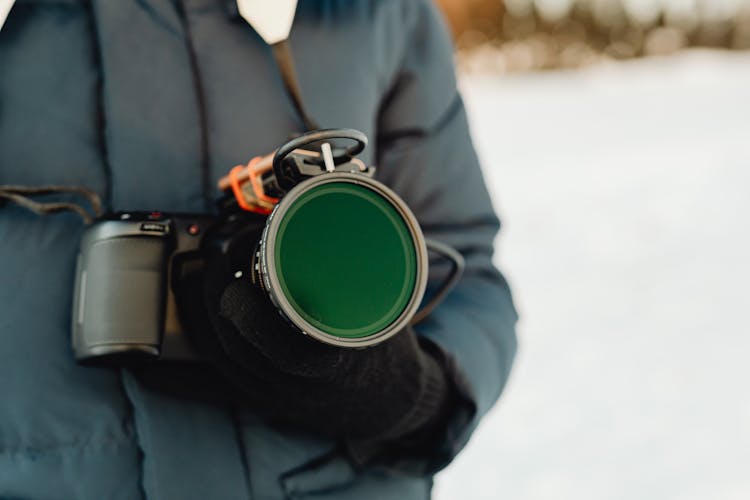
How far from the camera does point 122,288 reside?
23.9 inches

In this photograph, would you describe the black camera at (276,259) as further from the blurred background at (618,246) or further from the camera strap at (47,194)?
the blurred background at (618,246)

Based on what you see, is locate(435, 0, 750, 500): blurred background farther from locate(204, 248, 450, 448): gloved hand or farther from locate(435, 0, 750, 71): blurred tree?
locate(204, 248, 450, 448): gloved hand

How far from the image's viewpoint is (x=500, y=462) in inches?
62.6

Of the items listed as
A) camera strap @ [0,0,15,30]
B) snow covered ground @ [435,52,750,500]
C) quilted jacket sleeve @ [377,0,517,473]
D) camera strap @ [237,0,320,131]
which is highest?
camera strap @ [0,0,15,30]

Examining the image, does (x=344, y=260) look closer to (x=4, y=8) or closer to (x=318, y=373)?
(x=318, y=373)

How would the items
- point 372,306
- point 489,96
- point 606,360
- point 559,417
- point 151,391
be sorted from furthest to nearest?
1. point 489,96
2. point 606,360
3. point 559,417
4. point 151,391
5. point 372,306

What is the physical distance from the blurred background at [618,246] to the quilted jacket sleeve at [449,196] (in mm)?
731

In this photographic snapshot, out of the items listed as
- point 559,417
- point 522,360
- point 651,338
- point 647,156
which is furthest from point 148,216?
point 647,156

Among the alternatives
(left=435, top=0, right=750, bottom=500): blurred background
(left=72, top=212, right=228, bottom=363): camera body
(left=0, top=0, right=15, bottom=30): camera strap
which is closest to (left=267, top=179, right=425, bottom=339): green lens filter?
(left=72, top=212, right=228, bottom=363): camera body

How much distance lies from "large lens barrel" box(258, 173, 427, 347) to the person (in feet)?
0.15

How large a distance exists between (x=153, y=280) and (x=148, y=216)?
0.05 m

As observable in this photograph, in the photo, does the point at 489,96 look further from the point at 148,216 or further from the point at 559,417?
the point at 148,216

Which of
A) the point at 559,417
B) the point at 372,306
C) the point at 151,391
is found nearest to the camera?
the point at 372,306

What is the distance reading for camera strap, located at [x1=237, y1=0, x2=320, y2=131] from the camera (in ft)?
2.22
